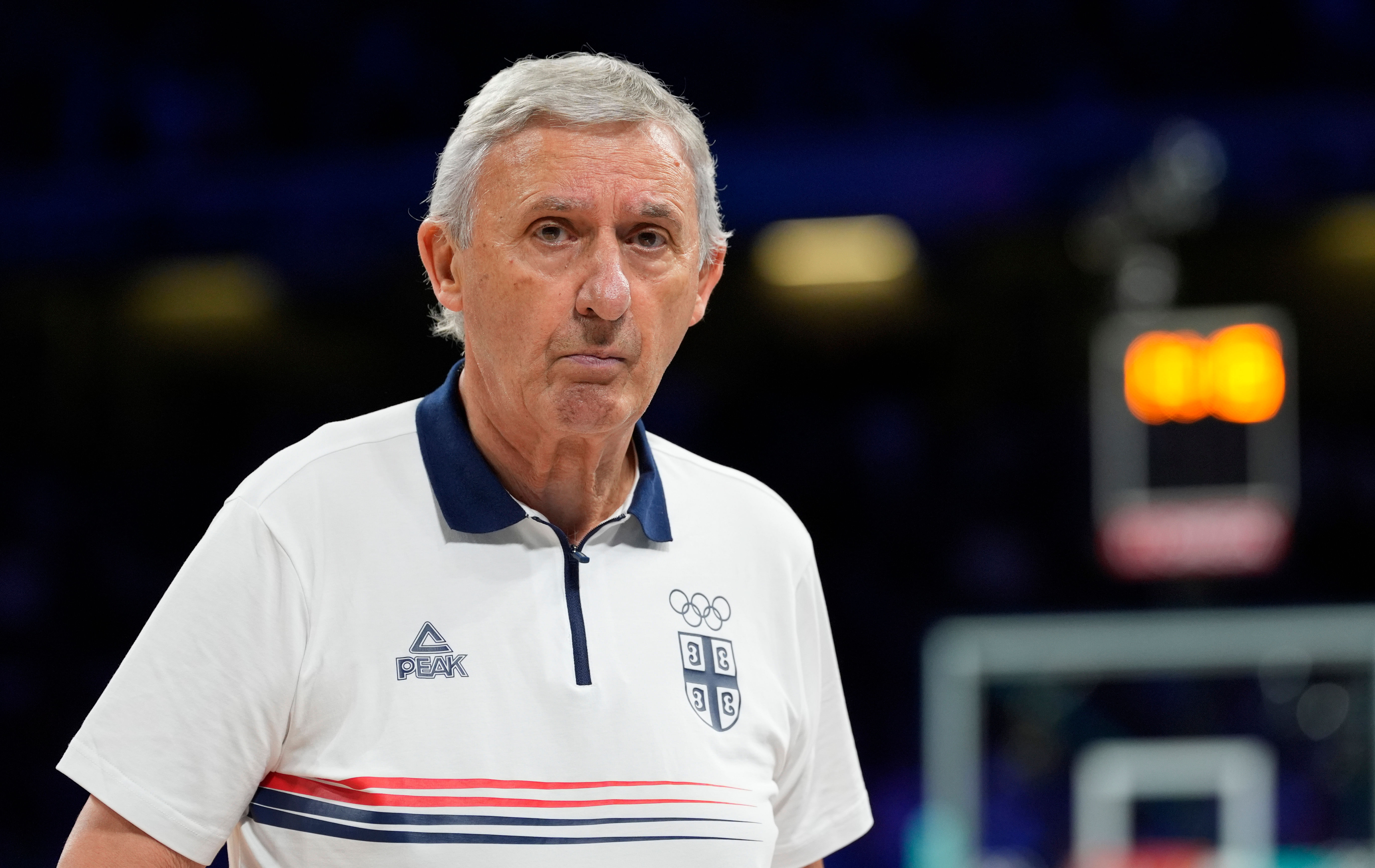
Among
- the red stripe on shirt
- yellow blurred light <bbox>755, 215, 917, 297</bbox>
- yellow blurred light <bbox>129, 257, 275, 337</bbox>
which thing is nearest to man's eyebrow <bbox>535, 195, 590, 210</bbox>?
the red stripe on shirt

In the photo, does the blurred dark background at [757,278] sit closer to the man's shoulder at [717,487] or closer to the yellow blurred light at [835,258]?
the yellow blurred light at [835,258]

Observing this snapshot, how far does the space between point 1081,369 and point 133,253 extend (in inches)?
159

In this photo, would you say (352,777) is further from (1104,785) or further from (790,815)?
(1104,785)

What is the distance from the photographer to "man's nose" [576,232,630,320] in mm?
1248

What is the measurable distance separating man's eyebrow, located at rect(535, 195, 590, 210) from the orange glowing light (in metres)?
4.82

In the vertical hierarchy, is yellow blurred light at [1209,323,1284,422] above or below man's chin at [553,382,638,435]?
below

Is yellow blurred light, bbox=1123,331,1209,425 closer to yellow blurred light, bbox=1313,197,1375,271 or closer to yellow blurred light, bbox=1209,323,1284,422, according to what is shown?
yellow blurred light, bbox=1209,323,1284,422

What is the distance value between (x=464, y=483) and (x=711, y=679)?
0.90ft

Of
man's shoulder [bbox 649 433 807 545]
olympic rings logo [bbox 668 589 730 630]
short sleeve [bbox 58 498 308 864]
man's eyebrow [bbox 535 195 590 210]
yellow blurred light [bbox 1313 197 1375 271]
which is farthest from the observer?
yellow blurred light [bbox 1313 197 1375 271]

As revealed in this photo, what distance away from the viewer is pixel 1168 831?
221 inches

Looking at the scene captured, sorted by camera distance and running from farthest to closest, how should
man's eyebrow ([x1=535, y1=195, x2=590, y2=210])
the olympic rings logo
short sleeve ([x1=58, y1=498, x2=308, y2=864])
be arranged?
the olympic rings logo
man's eyebrow ([x1=535, y1=195, x2=590, y2=210])
short sleeve ([x1=58, y1=498, x2=308, y2=864])

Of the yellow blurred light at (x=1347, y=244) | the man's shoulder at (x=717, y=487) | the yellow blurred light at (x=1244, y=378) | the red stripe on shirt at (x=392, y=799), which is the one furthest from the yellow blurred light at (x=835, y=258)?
the red stripe on shirt at (x=392, y=799)

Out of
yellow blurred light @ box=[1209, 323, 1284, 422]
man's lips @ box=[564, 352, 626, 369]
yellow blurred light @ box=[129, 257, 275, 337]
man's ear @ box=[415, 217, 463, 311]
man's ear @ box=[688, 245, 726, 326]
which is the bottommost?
yellow blurred light @ box=[1209, 323, 1284, 422]

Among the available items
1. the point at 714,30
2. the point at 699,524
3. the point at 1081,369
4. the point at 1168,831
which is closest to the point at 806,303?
the point at 1081,369
